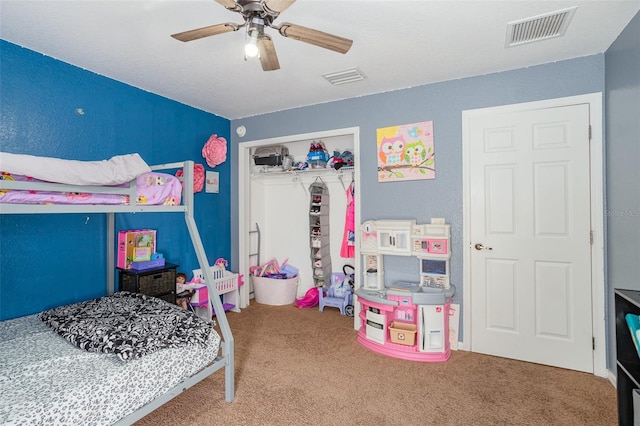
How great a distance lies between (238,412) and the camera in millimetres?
2023

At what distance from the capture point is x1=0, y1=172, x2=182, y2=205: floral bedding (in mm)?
1711

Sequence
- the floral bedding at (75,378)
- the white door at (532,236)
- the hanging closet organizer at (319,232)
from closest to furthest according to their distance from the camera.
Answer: the floral bedding at (75,378) < the white door at (532,236) < the hanging closet organizer at (319,232)

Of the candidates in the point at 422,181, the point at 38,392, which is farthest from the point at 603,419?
the point at 38,392

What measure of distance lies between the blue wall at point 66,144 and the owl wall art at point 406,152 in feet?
7.27

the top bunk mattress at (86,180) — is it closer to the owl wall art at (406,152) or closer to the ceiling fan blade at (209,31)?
the ceiling fan blade at (209,31)

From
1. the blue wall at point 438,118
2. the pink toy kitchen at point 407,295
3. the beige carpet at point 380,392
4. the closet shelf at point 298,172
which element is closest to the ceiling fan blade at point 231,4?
the blue wall at point 438,118

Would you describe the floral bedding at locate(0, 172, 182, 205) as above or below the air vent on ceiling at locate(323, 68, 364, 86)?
below

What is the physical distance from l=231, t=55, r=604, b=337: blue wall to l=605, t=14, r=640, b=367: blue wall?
25 centimetres

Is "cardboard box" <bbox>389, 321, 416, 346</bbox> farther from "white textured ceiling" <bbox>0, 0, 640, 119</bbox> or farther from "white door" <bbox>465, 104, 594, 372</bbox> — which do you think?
"white textured ceiling" <bbox>0, 0, 640, 119</bbox>

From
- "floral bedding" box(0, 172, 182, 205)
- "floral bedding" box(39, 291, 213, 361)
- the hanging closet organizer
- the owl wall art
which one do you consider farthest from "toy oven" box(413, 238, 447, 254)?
"floral bedding" box(0, 172, 182, 205)

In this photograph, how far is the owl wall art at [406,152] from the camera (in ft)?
10.0

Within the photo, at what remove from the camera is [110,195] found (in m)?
2.04

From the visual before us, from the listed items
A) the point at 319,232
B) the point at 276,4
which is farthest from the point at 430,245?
the point at 276,4

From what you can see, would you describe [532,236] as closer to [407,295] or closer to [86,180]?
[407,295]
